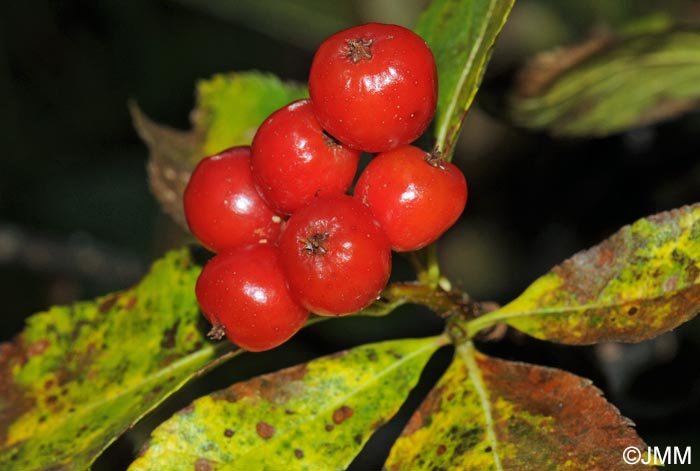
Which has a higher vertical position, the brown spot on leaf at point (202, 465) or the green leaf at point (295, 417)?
the green leaf at point (295, 417)

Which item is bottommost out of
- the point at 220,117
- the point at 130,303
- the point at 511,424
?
the point at 511,424

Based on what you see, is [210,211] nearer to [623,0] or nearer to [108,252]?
[108,252]

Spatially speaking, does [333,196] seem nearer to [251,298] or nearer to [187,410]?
[251,298]

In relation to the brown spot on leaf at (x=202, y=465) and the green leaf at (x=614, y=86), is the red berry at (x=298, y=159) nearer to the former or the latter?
the brown spot on leaf at (x=202, y=465)

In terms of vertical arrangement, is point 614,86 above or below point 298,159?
above

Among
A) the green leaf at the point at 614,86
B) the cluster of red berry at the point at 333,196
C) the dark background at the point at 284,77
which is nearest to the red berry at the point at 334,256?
the cluster of red berry at the point at 333,196

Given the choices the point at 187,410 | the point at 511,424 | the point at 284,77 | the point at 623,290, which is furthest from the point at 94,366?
the point at 284,77
